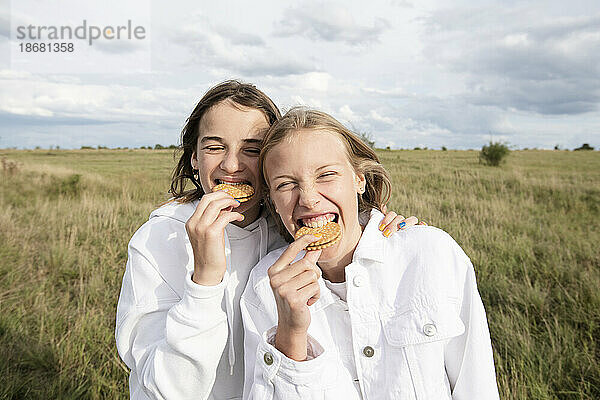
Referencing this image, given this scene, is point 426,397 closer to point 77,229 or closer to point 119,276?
point 119,276

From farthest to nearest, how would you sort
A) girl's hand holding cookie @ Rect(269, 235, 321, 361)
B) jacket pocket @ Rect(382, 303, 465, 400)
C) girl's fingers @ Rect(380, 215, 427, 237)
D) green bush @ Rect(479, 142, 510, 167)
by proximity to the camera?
green bush @ Rect(479, 142, 510, 167) → girl's fingers @ Rect(380, 215, 427, 237) → jacket pocket @ Rect(382, 303, 465, 400) → girl's hand holding cookie @ Rect(269, 235, 321, 361)

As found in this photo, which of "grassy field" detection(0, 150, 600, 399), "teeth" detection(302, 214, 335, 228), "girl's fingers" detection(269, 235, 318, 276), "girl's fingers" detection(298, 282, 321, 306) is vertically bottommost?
"grassy field" detection(0, 150, 600, 399)

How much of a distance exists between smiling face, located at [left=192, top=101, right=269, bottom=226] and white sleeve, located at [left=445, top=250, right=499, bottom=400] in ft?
3.93

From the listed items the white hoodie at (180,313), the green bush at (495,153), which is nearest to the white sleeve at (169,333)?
the white hoodie at (180,313)

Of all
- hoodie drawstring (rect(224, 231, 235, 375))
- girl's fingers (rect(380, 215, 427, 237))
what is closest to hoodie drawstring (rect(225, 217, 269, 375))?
hoodie drawstring (rect(224, 231, 235, 375))

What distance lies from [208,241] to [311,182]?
549mm

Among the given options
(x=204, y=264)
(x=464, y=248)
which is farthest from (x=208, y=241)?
(x=464, y=248)

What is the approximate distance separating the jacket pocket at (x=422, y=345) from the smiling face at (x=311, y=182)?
0.48m

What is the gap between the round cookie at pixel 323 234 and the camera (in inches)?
82.7

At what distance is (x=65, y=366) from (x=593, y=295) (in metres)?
5.31

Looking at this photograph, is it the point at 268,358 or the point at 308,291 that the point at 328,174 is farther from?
the point at 268,358

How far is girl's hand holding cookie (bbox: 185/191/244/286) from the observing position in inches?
76.9

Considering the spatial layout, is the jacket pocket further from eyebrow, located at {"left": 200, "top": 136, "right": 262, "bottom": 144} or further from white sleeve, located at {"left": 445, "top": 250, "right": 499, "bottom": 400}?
eyebrow, located at {"left": 200, "top": 136, "right": 262, "bottom": 144}

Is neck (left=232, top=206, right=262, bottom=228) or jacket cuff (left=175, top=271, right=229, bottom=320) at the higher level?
neck (left=232, top=206, right=262, bottom=228)
